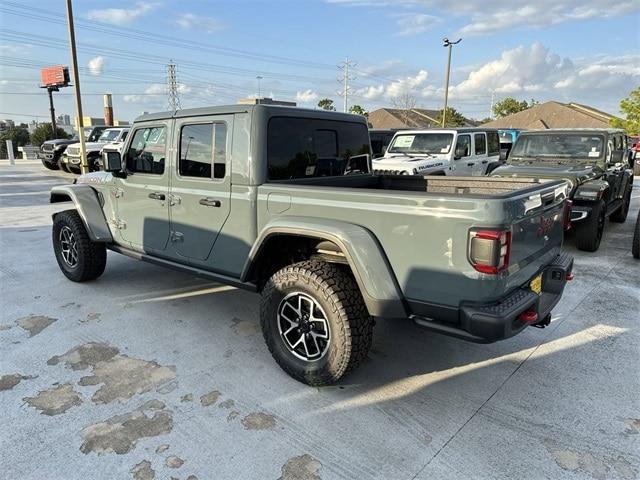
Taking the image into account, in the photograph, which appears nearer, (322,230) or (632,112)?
(322,230)

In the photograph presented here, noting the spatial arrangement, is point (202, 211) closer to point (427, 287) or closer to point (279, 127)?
point (279, 127)

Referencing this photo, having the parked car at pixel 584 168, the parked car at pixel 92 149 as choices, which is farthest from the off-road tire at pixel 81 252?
the parked car at pixel 92 149

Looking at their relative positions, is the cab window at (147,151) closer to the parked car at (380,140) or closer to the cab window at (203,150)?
the cab window at (203,150)

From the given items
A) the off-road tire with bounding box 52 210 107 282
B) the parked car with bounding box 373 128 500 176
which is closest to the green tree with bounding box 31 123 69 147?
the parked car with bounding box 373 128 500 176

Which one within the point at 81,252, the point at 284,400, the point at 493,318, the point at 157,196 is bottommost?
the point at 284,400

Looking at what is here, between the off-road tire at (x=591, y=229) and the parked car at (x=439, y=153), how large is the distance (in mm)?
3234

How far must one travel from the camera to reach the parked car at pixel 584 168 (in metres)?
5.96

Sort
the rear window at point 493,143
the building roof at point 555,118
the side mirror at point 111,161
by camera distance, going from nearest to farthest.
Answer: the side mirror at point 111,161 → the rear window at point 493,143 → the building roof at point 555,118

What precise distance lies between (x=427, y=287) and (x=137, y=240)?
2894 millimetres

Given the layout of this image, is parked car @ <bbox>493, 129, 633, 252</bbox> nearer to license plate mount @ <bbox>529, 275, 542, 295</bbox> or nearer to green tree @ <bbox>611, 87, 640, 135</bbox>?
license plate mount @ <bbox>529, 275, 542, 295</bbox>

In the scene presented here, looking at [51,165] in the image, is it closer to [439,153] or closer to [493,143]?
[439,153]

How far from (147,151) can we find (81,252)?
1.41 m

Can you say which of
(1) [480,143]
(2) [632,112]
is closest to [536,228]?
(1) [480,143]

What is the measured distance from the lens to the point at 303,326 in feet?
9.62
